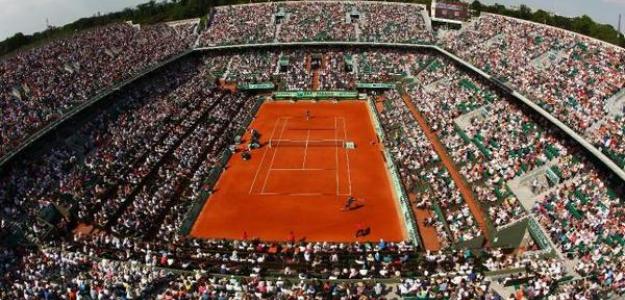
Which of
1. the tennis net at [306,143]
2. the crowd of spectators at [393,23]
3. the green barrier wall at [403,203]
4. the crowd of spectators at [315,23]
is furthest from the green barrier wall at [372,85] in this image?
the tennis net at [306,143]

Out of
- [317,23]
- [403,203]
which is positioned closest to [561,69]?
[403,203]

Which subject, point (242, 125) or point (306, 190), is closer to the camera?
point (306, 190)

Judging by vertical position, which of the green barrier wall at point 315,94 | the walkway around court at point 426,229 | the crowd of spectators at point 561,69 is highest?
the crowd of spectators at point 561,69

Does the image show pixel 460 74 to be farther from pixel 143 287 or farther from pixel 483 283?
pixel 143 287

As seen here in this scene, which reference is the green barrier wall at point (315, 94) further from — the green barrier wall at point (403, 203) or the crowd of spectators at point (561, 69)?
the green barrier wall at point (403, 203)

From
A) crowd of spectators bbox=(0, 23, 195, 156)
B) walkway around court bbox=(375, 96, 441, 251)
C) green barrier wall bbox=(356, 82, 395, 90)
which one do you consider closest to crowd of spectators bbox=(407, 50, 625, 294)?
walkway around court bbox=(375, 96, 441, 251)

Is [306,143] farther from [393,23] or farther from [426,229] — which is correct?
[393,23]

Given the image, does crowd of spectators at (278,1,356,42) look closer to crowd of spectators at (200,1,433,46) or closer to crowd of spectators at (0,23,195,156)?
crowd of spectators at (200,1,433,46)
